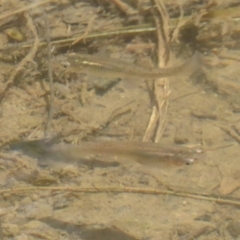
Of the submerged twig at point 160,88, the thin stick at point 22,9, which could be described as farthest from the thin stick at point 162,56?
the thin stick at point 22,9

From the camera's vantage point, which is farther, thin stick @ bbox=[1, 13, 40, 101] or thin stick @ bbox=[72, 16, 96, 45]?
thin stick @ bbox=[72, 16, 96, 45]

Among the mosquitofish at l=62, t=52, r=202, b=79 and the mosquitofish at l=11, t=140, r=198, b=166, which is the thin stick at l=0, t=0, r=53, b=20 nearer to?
the mosquitofish at l=62, t=52, r=202, b=79

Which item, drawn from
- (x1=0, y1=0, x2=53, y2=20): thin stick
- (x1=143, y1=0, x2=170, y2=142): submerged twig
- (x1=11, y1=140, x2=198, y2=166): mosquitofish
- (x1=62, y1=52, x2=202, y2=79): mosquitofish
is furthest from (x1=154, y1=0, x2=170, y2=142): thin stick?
(x1=0, y1=0, x2=53, y2=20): thin stick

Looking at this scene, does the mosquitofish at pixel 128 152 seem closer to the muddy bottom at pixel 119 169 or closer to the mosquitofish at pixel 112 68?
the muddy bottom at pixel 119 169

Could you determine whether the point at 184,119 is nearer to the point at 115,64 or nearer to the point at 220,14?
the point at 115,64

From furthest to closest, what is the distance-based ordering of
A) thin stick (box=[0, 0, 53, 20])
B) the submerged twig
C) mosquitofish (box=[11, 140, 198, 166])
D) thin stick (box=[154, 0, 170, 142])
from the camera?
thin stick (box=[0, 0, 53, 20])
thin stick (box=[154, 0, 170, 142])
the submerged twig
mosquitofish (box=[11, 140, 198, 166])


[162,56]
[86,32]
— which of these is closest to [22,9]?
[86,32]

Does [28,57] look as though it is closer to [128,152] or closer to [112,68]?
[112,68]
